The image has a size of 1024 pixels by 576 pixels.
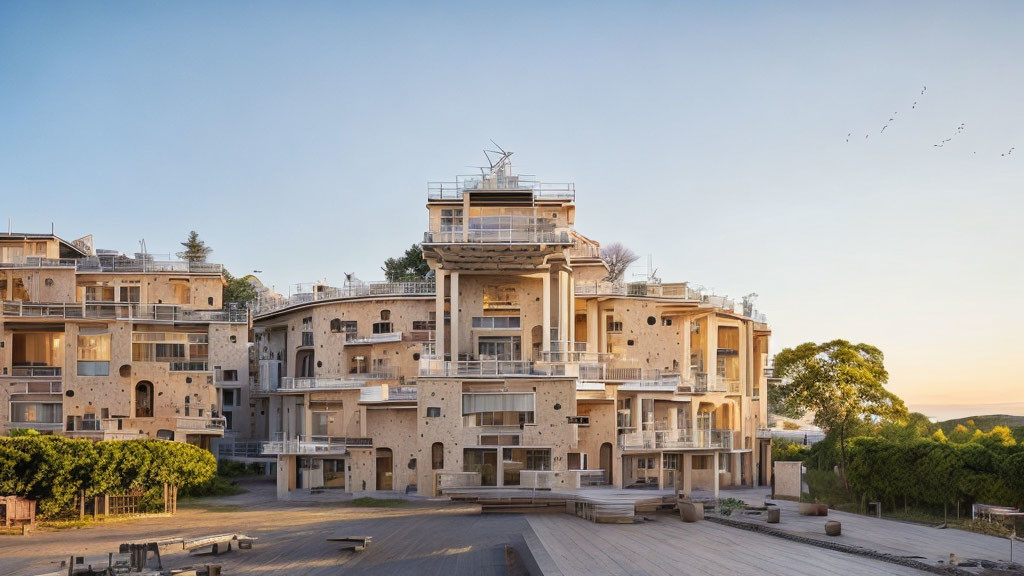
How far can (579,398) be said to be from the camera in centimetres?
4944

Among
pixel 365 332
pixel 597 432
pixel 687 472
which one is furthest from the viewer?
pixel 365 332

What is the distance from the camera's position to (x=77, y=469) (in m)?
37.9

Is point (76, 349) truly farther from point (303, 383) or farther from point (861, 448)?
point (861, 448)

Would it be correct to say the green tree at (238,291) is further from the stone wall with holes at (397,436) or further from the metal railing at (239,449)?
the stone wall with holes at (397,436)

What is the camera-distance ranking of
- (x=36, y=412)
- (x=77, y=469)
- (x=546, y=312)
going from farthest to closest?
(x=36, y=412)
(x=546, y=312)
(x=77, y=469)

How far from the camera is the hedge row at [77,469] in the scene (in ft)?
119

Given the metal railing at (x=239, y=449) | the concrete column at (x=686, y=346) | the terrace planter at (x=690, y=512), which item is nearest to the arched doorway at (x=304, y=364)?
the metal railing at (x=239, y=449)

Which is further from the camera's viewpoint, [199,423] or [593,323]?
[199,423]

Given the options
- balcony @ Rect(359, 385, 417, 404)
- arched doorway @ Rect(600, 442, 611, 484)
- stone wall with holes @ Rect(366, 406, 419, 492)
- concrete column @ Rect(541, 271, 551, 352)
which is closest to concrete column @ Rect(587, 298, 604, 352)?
concrete column @ Rect(541, 271, 551, 352)

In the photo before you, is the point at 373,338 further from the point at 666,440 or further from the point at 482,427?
the point at 666,440

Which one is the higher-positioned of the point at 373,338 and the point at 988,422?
the point at 373,338

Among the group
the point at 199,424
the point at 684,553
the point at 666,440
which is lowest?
the point at 666,440

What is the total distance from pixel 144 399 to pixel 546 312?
2610 centimetres

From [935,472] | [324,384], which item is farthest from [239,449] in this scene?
[935,472]
